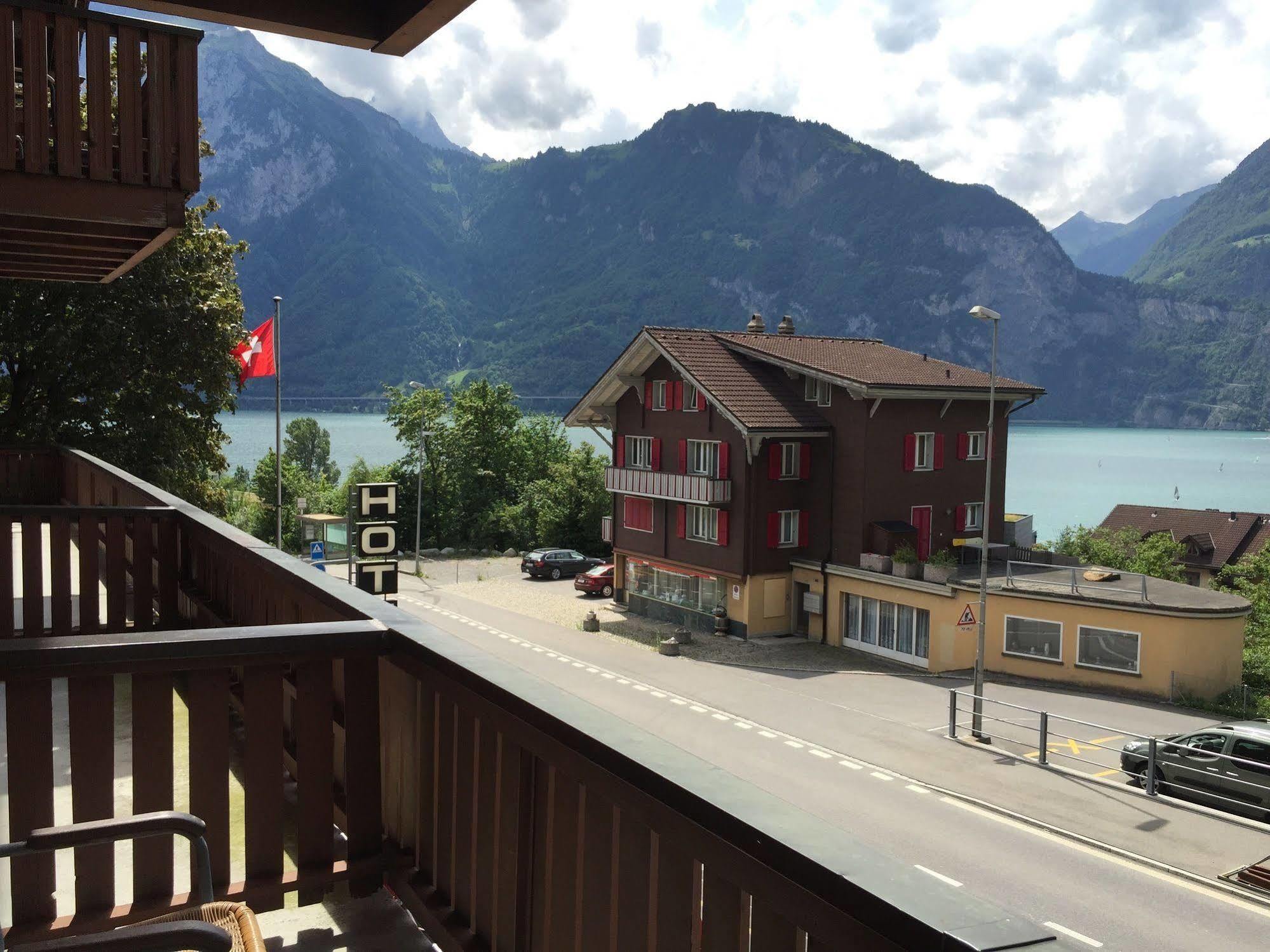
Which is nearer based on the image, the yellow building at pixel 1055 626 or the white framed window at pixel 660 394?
the yellow building at pixel 1055 626

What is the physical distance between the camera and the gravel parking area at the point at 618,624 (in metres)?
32.7

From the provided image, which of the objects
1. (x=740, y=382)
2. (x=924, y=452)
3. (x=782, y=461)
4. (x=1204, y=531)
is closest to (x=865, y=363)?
(x=924, y=452)

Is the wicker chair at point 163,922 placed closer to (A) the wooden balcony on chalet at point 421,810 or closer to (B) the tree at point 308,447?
(A) the wooden balcony on chalet at point 421,810

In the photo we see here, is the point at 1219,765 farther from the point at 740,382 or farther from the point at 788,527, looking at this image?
the point at 740,382

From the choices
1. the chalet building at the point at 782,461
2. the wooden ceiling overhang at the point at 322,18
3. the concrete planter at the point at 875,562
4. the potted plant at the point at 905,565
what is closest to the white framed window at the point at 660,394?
the chalet building at the point at 782,461

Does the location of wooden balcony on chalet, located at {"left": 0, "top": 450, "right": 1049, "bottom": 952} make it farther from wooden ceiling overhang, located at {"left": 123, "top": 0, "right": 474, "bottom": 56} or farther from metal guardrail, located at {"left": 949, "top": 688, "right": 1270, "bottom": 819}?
metal guardrail, located at {"left": 949, "top": 688, "right": 1270, "bottom": 819}

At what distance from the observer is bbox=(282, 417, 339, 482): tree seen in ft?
291

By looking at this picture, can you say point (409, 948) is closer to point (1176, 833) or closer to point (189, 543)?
point (189, 543)

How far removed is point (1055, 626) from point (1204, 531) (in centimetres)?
4367

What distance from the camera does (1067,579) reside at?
3197 cm

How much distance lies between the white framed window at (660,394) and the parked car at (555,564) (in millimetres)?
13725

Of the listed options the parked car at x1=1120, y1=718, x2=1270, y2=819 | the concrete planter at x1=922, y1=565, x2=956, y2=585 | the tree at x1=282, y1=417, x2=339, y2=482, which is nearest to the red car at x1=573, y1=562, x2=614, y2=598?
the concrete planter at x1=922, y1=565, x2=956, y2=585

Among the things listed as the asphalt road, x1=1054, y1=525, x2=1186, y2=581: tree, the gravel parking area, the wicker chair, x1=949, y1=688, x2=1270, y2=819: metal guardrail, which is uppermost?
the wicker chair

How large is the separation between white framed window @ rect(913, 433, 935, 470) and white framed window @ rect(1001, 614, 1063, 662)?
720 cm
